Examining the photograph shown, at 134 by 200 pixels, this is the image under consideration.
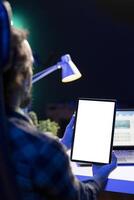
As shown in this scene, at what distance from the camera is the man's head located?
106 centimetres

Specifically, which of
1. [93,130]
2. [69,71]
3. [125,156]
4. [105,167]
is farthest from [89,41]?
[105,167]

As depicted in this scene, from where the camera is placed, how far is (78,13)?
3.79 meters

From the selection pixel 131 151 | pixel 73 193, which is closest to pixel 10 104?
pixel 73 193

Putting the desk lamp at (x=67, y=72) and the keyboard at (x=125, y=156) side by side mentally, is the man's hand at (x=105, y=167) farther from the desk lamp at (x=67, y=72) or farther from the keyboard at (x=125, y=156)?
the desk lamp at (x=67, y=72)

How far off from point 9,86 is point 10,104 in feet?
0.14

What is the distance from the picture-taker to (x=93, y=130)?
1.79 metres

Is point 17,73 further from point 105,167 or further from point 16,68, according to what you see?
point 105,167

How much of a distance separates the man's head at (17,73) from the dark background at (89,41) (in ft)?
8.76

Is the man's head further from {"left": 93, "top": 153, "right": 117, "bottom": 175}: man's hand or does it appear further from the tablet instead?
the tablet

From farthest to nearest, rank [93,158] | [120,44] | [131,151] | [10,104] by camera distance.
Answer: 1. [120,44]
2. [131,151]
3. [93,158]
4. [10,104]

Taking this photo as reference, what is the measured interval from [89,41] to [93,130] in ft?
6.87

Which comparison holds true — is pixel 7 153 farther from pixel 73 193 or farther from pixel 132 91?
pixel 132 91

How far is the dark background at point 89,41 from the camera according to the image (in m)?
3.77

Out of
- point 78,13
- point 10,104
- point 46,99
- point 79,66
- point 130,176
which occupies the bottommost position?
point 130,176
